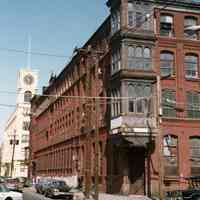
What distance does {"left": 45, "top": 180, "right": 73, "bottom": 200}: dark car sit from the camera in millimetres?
35750

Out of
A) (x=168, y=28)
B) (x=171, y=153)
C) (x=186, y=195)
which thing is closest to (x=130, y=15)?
(x=168, y=28)

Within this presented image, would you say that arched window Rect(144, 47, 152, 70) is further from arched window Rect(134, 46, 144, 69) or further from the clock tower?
the clock tower

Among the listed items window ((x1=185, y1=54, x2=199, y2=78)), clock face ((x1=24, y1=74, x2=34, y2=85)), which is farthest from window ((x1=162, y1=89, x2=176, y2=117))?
clock face ((x1=24, y1=74, x2=34, y2=85))

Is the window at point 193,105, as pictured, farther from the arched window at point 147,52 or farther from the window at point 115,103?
the window at point 115,103

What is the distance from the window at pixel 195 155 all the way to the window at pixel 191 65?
5592 millimetres

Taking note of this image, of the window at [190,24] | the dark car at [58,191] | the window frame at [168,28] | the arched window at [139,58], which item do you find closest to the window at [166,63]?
the window frame at [168,28]

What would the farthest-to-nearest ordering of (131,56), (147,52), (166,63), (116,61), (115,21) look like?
(115,21), (166,63), (116,61), (147,52), (131,56)

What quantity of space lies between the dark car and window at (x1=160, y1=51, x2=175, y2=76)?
12951 mm

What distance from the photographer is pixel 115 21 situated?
38.0m

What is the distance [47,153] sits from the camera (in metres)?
74.6

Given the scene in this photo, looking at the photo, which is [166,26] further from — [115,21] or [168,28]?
[115,21]

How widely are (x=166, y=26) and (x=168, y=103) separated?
22.7ft

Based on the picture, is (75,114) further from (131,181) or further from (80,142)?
(131,181)

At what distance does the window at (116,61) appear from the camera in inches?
1433
